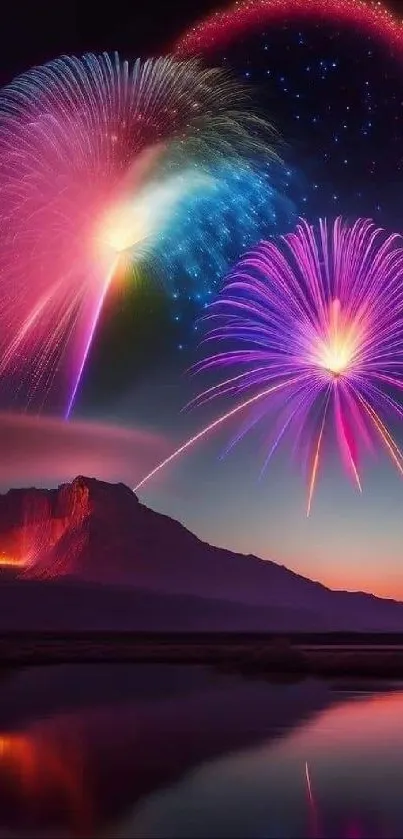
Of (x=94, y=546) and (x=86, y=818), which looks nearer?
(x=86, y=818)

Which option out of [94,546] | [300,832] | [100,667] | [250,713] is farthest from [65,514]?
[300,832]

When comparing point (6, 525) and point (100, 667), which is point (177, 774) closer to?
point (100, 667)

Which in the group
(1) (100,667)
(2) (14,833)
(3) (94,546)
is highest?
(3) (94,546)

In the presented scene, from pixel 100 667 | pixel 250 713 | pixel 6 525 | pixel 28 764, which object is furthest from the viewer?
pixel 6 525

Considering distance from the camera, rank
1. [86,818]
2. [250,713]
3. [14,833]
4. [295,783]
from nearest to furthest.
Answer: [14,833], [86,818], [295,783], [250,713]

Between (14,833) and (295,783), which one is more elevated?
(295,783)

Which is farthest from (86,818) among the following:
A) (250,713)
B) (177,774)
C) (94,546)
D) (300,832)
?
(94,546)
